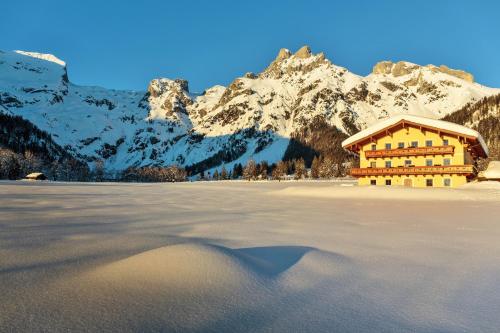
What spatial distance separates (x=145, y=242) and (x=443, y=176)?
4119 cm

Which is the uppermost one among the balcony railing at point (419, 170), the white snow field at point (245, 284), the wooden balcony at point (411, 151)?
the wooden balcony at point (411, 151)

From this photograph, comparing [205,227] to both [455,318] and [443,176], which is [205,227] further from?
[443,176]

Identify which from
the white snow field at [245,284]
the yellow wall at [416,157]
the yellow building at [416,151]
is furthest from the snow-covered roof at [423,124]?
A: the white snow field at [245,284]

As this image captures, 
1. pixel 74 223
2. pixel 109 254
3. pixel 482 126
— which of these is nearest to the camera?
pixel 109 254

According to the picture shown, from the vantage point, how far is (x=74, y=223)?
29.1 ft

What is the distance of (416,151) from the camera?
130 ft

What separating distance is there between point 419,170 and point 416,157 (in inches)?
88.0

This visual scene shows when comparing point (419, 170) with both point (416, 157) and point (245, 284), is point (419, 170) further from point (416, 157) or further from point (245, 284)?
point (245, 284)

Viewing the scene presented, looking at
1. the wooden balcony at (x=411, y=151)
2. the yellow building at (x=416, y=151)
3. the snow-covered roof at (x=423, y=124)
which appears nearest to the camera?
the snow-covered roof at (x=423, y=124)

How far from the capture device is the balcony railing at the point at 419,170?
120ft

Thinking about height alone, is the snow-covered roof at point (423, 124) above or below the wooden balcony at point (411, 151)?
above

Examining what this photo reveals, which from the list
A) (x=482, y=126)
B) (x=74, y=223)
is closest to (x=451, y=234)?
(x=74, y=223)

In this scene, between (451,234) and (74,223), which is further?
(74,223)

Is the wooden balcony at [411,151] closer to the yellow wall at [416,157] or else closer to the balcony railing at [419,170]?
the yellow wall at [416,157]
